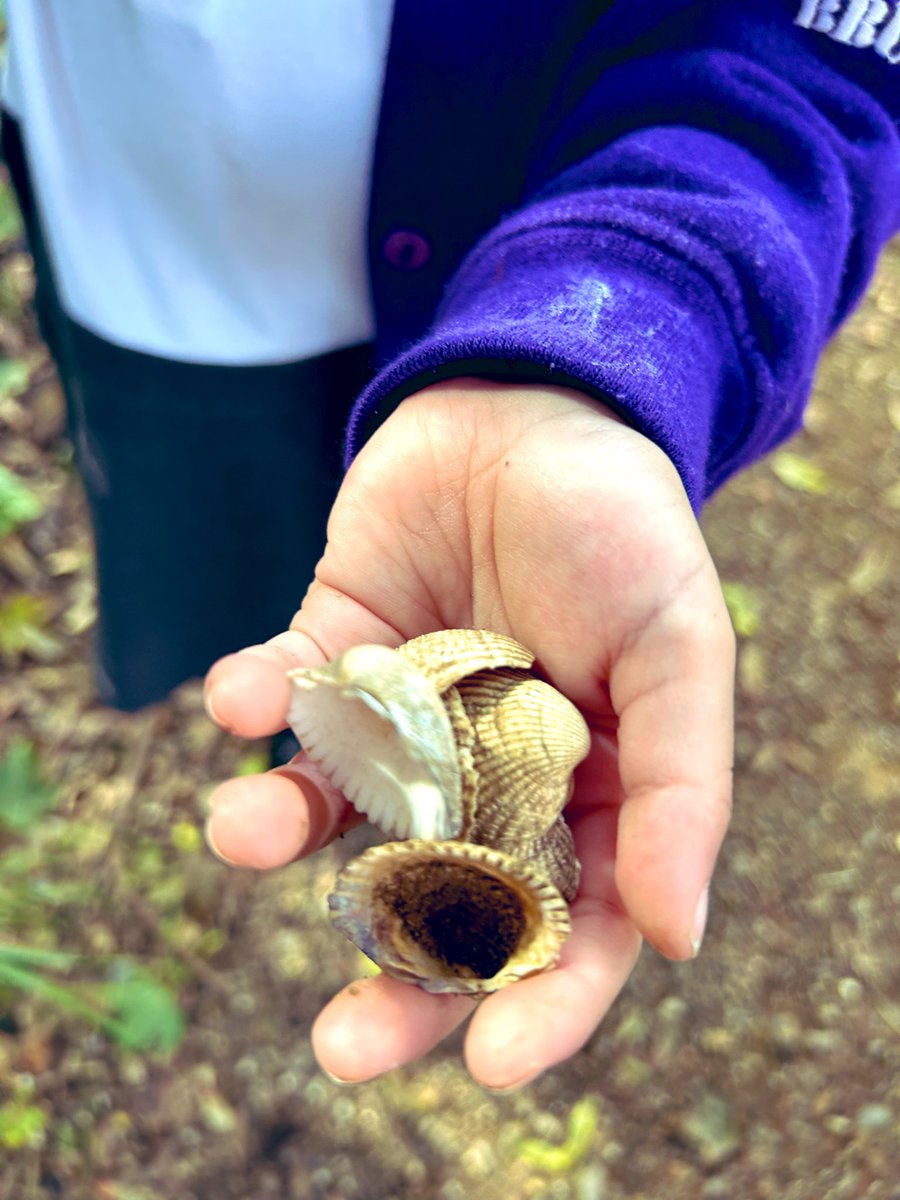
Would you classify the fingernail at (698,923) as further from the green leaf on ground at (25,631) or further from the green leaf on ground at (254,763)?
the green leaf on ground at (25,631)

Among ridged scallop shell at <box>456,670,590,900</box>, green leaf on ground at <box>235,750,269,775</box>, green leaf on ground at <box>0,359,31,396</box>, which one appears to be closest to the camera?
ridged scallop shell at <box>456,670,590,900</box>

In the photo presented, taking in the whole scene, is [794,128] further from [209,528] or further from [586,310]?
[209,528]

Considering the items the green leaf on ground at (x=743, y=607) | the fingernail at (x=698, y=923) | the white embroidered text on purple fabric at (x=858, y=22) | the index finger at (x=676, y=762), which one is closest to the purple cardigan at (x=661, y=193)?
the white embroidered text on purple fabric at (x=858, y=22)

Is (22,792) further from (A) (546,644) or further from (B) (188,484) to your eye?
(A) (546,644)

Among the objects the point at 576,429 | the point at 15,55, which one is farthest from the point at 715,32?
the point at 15,55

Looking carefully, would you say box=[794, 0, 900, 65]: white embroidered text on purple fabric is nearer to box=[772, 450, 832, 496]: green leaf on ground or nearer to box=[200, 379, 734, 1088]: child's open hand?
box=[200, 379, 734, 1088]: child's open hand

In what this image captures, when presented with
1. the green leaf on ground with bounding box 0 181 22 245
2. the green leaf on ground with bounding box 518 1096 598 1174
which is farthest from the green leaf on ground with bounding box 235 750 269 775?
the green leaf on ground with bounding box 0 181 22 245

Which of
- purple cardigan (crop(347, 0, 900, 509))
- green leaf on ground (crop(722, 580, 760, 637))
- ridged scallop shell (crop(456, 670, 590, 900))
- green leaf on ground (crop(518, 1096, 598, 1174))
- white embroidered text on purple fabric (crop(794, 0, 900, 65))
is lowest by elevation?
green leaf on ground (crop(518, 1096, 598, 1174))
